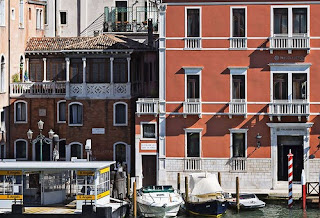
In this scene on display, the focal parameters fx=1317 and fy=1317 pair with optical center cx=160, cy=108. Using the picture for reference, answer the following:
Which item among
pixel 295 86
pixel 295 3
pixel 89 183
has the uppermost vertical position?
pixel 295 3

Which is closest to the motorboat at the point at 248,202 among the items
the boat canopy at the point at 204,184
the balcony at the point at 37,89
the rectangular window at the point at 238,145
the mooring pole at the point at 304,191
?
the boat canopy at the point at 204,184

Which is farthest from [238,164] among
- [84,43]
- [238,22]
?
[84,43]

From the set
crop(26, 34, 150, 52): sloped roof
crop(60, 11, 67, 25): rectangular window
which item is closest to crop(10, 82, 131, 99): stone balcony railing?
crop(26, 34, 150, 52): sloped roof

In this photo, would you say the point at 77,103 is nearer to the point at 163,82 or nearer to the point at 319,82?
the point at 163,82

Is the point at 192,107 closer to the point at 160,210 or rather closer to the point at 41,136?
the point at 160,210

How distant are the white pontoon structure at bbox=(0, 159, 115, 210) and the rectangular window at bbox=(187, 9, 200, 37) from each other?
7.64 m

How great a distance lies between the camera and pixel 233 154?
2098 inches

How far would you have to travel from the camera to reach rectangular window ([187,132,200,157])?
5338 cm

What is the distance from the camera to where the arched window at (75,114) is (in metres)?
56.2

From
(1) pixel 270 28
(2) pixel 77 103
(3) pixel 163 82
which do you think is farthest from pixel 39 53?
(1) pixel 270 28

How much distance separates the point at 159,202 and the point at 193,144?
4812 mm

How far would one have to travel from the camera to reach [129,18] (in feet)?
213

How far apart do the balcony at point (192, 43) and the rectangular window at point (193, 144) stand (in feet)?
11.4

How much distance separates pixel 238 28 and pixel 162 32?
3.07 m
